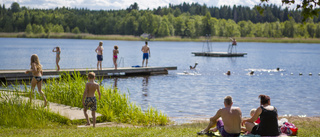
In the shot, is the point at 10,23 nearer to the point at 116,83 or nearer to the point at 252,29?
the point at 252,29

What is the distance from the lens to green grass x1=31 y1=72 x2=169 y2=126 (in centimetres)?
1162

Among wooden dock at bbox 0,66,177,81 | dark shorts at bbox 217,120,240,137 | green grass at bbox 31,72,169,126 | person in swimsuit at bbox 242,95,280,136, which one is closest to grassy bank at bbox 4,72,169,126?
green grass at bbox 31,72,169,126

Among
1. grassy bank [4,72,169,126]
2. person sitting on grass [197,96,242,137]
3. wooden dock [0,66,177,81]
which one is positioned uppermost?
person sitting on grass [197,96,242,137]

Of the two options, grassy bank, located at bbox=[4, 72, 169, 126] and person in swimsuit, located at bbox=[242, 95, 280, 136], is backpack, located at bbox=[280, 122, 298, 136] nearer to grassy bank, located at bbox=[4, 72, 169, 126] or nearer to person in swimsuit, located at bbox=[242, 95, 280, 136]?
person in swimsuit, located at bbox=[242, 95, 280, 136]

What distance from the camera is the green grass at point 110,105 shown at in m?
11.6

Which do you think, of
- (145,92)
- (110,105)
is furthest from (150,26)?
(110,105)

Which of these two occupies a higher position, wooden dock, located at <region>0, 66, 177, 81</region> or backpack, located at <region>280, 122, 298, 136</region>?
backpack, located at <region>280, 122, 298, 136</region>

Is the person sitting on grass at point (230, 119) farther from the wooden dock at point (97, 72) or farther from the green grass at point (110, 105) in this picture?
the wooden dock at point (97, 72)

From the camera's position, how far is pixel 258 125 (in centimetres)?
839

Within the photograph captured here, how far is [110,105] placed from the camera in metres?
12.3

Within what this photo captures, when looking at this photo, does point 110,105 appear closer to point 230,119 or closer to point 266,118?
point 230,119

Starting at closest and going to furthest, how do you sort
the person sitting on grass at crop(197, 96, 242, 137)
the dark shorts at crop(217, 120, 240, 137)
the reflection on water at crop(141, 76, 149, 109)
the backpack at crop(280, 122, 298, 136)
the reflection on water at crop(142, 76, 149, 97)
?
1. the person sitting on grass at crop(197, 96, 242, 137)
2. the dark shorts at crop(217, 120, 240, 137)
3. the backpack at crop(280, 122, 298, 136)
4. the reflection on water at crop(141, 76, 149, 109)
5. the reflection on water at crop(142, 76, 149, 97)

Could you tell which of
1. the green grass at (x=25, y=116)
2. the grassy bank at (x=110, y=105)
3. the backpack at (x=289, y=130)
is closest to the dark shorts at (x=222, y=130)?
the backpack at (x=289, y=130)

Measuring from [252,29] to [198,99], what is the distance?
15081cm
